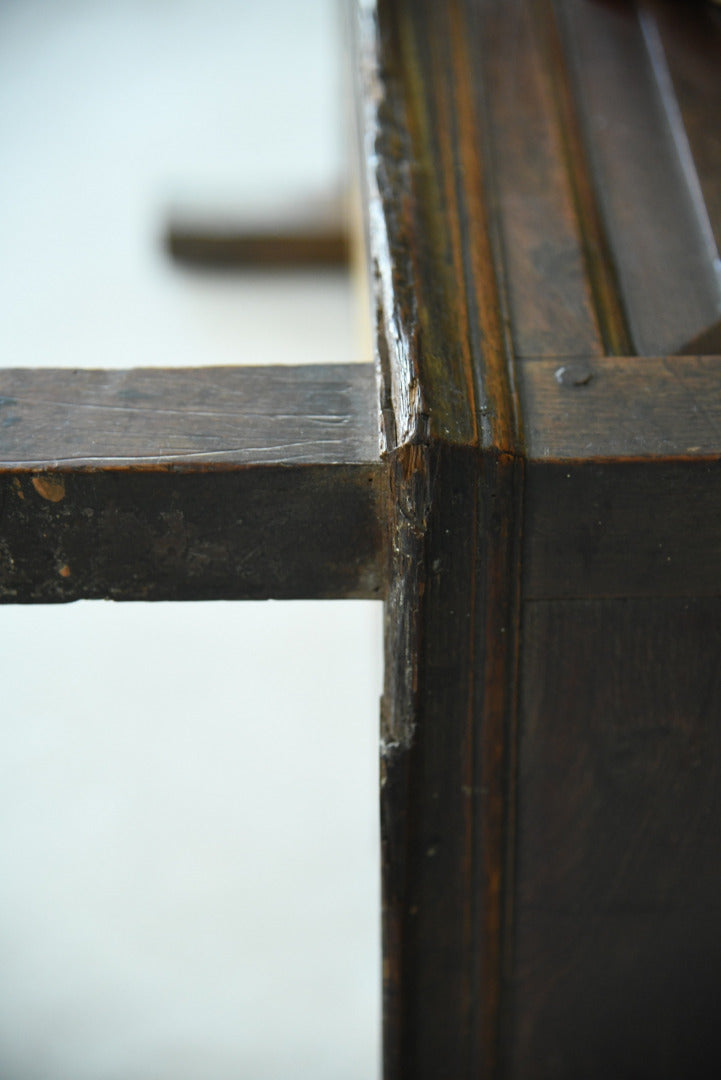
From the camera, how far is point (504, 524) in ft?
1.63

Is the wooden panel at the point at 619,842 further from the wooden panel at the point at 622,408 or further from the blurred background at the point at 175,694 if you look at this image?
the blurred background at the point at 175,694

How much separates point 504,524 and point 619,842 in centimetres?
27

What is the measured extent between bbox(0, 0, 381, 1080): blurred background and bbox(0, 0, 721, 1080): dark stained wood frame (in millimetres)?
496

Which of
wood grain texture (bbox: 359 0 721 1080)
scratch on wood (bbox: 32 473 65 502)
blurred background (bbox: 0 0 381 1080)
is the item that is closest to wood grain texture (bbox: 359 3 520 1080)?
wood grain texture (bbox: 359 0 721 1080)

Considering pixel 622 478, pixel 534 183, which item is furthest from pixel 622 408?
pixel 534 183

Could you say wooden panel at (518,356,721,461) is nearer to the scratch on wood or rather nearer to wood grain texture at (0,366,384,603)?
wood grain texture at (0,366,384,603)

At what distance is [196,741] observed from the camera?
142cm

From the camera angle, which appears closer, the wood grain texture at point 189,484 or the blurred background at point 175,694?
the wood grain texture at point 189,484

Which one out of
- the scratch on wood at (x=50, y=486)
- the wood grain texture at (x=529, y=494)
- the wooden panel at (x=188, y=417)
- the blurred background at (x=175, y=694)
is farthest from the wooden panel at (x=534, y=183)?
the blurred background at (x=175, y=694)

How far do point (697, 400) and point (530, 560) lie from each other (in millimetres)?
138

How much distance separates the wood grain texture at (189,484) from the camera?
49 centimetres

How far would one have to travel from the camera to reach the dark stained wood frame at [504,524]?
0.49 metres

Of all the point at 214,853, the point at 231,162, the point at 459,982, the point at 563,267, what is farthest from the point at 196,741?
the point at 231,162

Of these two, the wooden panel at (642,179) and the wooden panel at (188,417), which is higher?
the wooden panel at (642,179)
